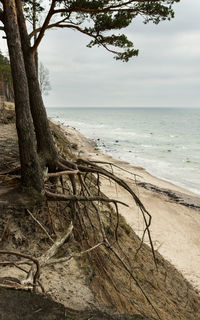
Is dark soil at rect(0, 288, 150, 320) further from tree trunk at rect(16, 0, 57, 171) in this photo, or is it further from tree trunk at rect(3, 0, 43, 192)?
tree trunk at rect(16, 0, 57, 171)

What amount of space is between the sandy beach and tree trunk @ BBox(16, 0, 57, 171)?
1.99 meters

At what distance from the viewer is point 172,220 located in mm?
13016

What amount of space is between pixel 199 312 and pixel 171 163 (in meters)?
22.9

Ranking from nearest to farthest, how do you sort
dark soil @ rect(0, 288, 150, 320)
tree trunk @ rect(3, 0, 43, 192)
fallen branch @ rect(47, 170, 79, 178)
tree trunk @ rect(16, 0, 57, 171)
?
dark soil @ rect(0, 288, 150, 320) < tree trunk @ rect(3, 0, 43, 192) < fallen branch @ rect(47, 170, 79, 178) < tree trunk @ rect(16, 0, 57, 171)

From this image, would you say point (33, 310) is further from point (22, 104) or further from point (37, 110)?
point (37, 110)

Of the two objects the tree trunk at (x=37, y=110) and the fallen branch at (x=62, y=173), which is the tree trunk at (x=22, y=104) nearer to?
the fallen branch at (x=62, y=173)

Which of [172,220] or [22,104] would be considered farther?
[172,220]

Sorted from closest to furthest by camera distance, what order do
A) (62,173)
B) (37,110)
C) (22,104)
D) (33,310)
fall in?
(33,310), (22,104), (62,173), (37,110)

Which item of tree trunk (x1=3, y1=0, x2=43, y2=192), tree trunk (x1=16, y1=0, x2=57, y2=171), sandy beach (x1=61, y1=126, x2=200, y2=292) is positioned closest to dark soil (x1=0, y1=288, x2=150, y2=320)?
tree trunk (x1=3, y1=0, x2=43, y2=192)

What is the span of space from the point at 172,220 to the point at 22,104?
11.4 m

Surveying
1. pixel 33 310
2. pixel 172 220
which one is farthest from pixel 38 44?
pixel 172 220

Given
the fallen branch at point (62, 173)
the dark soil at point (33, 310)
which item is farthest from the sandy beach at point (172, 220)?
the dark soil at point (33, 310)

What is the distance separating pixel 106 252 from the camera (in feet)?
16.9

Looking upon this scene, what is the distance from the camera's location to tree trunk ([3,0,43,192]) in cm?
372
